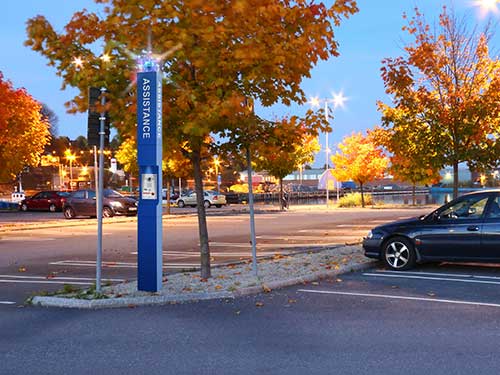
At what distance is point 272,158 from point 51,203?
37.5 metres

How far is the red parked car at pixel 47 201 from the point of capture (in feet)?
147

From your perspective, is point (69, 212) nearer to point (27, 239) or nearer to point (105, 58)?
point (27, 239)

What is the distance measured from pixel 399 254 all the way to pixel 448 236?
→ 99cm

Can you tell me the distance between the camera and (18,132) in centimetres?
3394

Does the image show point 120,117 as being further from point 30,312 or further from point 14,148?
point 14,148

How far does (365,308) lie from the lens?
26.7 ft

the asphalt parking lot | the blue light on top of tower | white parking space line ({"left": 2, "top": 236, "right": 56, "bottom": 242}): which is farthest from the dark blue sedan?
white parking space line ({"left": 2, "top": 236, "right": 56, "bottom": 242})

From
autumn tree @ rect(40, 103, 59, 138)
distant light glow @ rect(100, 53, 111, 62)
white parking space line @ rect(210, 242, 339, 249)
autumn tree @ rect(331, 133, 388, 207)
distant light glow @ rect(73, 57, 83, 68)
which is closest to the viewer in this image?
distant light glow @ rect(100, 53, 111, 62)

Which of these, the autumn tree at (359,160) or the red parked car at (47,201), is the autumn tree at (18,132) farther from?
the autumn tree at (359,160)

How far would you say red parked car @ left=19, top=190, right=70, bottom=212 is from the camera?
44.9 metres

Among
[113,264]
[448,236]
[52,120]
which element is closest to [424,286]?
[448,236]

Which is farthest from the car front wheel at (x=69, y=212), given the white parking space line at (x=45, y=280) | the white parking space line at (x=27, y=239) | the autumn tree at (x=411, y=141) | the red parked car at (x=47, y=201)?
the white parking space line at (x=45, y=280)

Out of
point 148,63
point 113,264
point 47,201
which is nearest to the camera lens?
point 148,63

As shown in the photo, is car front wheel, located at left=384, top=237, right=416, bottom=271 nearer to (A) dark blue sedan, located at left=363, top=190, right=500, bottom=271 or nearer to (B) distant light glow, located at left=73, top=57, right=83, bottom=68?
(A) dark blue sedan, located at left=363, top=190, right=500, bottom=271
